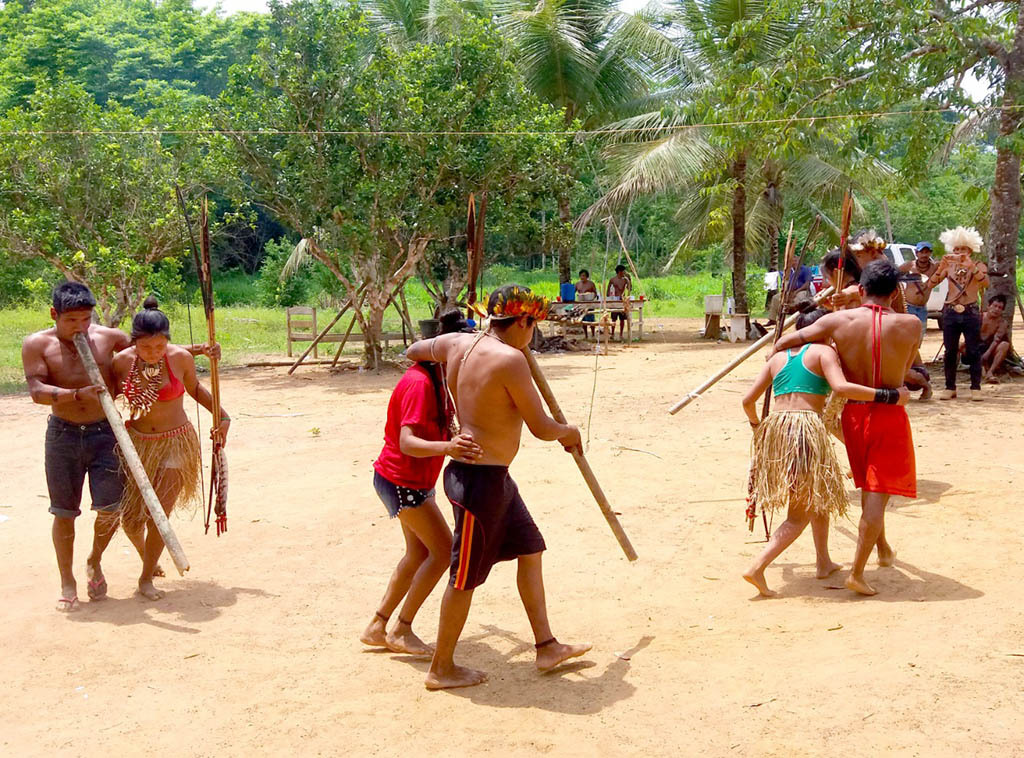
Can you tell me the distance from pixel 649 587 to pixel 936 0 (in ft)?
31.5

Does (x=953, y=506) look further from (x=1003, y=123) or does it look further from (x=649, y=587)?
(x=1003, y=123)

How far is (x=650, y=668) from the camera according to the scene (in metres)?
4.03

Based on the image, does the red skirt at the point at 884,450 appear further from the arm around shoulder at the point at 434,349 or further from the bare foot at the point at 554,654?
the arm around shoulder at the point at 434,349

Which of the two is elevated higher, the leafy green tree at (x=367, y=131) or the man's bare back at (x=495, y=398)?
the leafy green tree at (x=367, y=131)

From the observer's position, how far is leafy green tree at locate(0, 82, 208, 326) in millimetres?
13211

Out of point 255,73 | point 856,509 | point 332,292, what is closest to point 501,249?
point 332,292

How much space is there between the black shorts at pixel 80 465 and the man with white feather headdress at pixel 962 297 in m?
8.45

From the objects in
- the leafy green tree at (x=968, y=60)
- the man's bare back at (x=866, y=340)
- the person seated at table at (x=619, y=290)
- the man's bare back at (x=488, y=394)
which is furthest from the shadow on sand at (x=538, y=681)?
the person seated at table at (x=619, y=290)

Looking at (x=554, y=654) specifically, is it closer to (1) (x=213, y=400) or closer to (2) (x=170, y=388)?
(1) (x=213, y=400)

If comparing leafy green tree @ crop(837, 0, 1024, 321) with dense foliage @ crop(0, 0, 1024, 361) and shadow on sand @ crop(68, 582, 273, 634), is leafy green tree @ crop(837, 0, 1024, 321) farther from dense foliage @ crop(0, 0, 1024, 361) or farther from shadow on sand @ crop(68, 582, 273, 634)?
shadow on sand @ crop(68, 582, 273, 634)

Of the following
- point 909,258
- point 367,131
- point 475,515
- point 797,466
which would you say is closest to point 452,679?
point 475,515

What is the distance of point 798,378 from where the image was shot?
5.00 meters

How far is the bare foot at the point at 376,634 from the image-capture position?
435cm

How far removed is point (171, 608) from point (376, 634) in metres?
1.33
